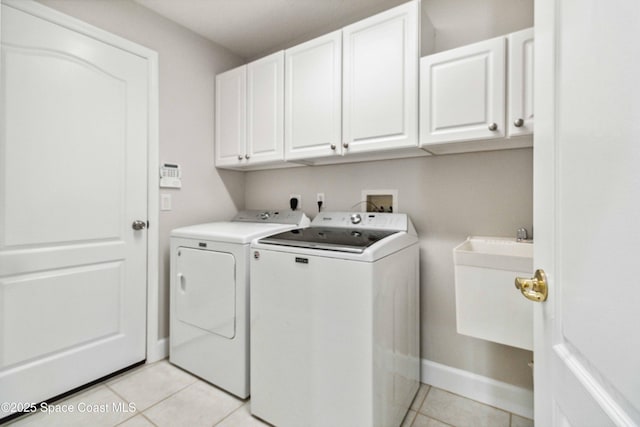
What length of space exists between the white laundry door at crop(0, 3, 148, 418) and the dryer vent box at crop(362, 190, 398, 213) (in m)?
1.58

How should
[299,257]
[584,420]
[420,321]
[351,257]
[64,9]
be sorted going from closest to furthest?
[584,420]
[351,257]
[299,257]
[64,9]
[420,321]

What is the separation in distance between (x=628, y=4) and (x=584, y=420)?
0.63m

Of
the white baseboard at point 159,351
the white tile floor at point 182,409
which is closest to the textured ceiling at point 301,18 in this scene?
the white tile floor at point 182,409

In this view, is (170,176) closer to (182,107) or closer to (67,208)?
(182,107)

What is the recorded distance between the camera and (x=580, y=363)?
1.73ft

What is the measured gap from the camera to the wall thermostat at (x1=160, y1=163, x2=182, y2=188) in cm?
216

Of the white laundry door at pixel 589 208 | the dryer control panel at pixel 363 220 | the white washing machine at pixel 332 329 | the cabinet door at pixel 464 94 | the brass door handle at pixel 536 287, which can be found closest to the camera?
the white laundry door at pixel 589 208

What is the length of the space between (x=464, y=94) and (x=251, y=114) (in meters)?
1.48

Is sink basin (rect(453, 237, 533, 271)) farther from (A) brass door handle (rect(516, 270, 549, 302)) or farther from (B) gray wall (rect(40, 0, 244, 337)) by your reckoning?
(B) gray wall (rect(40, 0, 244, 337))

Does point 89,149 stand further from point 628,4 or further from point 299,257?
point 628,4

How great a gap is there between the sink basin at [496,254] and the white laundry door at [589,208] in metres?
0.63

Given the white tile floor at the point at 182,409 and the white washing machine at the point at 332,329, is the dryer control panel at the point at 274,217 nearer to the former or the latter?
the white washing machine at the point at 332,329

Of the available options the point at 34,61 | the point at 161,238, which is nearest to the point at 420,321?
the point at 161,238

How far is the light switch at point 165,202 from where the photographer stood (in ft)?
7.09
